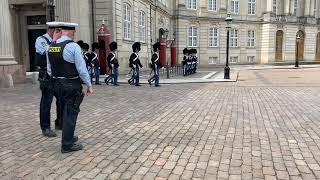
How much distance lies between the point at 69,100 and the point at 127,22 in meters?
20.0

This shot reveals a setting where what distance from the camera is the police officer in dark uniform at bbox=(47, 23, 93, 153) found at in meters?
5.41

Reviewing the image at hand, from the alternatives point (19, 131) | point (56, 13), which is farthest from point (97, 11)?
point (19, 131)

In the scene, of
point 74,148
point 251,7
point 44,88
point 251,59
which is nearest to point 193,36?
point 251,59

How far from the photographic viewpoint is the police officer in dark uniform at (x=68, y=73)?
213 inches

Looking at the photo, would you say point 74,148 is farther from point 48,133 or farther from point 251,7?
point 251,7

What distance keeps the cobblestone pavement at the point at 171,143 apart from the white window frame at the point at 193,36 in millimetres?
34686

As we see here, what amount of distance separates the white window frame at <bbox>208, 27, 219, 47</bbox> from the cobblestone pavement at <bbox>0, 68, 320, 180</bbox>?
36.2 metres

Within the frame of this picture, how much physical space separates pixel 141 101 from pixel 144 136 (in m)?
4.67

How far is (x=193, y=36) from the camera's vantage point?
44969 mm

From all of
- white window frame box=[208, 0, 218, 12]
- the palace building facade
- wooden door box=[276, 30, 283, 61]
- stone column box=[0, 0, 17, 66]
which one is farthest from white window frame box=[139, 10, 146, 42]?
wooden door box=[276, 30, 283, 61]

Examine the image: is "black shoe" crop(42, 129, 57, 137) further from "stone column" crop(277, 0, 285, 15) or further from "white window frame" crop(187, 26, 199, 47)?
"stone column" crop(277, 0, 285, 15)

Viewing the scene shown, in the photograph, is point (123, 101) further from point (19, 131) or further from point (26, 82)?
point (26, 82)

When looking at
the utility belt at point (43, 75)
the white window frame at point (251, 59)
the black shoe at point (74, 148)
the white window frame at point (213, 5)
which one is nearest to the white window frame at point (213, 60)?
the white window frame at point (251, 59)

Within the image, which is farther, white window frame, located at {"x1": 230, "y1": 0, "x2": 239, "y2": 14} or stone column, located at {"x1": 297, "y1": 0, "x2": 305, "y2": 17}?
stone column, located at {"x1": 297, "y1": 0, "x2": 305, "y2": 17}
